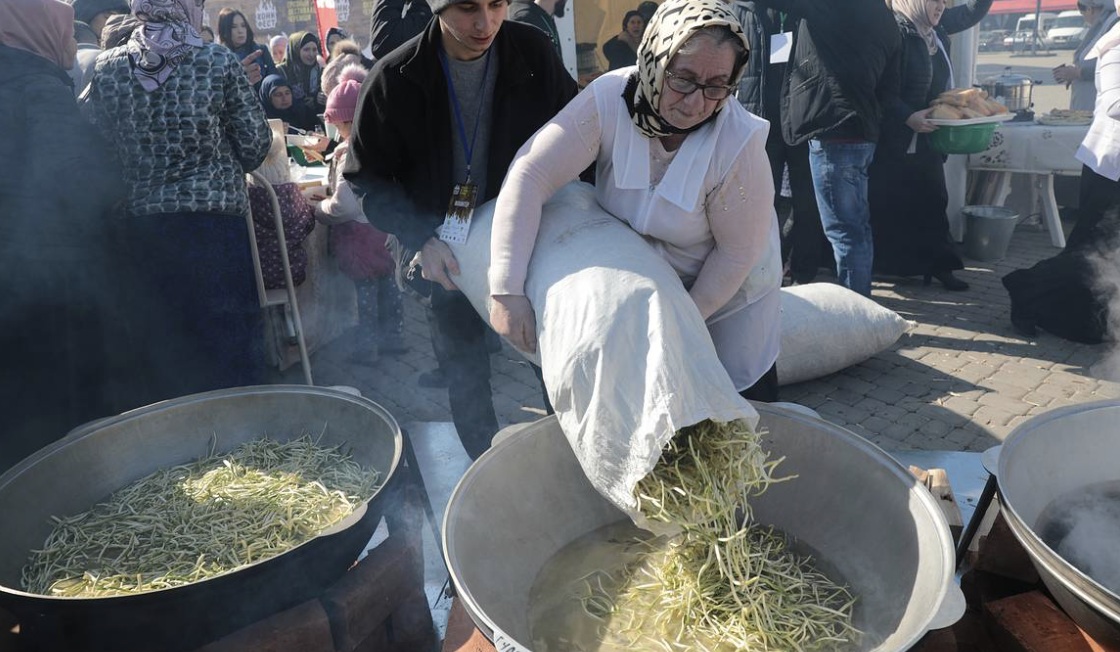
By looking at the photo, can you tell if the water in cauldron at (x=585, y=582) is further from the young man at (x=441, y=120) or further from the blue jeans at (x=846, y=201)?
the blue jeans at (x=846, y=201)

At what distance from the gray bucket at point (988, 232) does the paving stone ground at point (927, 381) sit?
35.3 inches

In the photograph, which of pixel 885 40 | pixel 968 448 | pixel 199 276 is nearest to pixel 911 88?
pixel 885 40

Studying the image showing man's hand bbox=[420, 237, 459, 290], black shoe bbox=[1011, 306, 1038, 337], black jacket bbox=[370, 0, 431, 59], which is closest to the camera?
man's hand bbox=[420, 237, 459, 290]

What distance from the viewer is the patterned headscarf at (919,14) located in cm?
577

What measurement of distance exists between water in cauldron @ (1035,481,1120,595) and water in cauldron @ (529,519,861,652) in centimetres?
56

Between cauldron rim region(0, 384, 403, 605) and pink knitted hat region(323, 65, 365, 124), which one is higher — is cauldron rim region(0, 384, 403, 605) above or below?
below

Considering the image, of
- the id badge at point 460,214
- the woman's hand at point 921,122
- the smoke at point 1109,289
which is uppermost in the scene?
the id badge at point 460,214

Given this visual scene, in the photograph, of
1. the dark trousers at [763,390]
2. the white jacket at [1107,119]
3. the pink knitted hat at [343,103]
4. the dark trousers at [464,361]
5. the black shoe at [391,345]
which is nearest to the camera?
the dark trousers at [763,390]

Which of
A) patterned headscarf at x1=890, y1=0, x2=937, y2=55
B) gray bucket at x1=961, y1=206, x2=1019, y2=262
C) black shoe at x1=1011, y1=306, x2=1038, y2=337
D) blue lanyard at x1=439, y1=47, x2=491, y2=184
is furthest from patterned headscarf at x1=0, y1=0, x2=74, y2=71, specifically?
gray bucket at x1=961, y1=206, x2=1019, y2=262

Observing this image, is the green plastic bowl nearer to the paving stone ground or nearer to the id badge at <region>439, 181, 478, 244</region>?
the paving stone ground

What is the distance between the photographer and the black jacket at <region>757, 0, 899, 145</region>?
4.96 meters

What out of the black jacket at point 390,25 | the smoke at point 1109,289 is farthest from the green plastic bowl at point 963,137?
the black jacket at point 390,25

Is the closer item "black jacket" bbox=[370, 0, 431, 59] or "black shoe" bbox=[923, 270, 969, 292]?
"black jacket" bbox=[370, 0, 431, 59]

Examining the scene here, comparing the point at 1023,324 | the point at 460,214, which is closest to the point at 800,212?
the point at 1023,324
